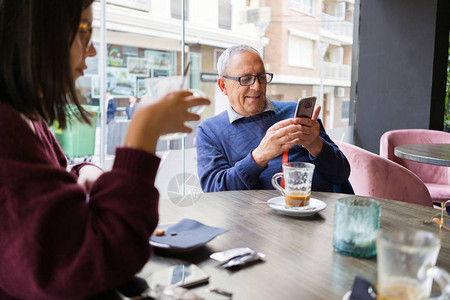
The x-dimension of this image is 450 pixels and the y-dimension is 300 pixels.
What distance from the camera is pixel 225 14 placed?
6.48 m

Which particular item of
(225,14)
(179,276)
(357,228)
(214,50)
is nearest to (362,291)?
(357,228)

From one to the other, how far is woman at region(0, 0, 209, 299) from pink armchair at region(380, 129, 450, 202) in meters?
2.88

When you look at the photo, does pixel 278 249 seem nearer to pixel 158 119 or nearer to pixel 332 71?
pixel 158 119

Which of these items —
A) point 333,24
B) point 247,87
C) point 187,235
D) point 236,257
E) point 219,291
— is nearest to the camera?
point 219,291

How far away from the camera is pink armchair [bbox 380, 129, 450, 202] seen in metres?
3.25

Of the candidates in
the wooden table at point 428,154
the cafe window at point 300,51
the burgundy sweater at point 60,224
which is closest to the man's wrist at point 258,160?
the burgundy sweater at point 60,224

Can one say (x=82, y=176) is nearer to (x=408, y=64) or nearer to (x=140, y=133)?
(x=140, y=133)

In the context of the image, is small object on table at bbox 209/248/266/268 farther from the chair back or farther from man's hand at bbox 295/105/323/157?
the chair back

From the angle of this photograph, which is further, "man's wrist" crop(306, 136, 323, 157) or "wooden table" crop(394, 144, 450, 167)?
"wooden table" crop(394, 144, 450, 167)

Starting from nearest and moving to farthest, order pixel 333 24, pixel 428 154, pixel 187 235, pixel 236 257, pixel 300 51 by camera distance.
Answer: pixel 236 257
pixel 187 235
pixel 428 154
pixel 333 24
pixel 300 51

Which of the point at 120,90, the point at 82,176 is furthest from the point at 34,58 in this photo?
the point at 120,90

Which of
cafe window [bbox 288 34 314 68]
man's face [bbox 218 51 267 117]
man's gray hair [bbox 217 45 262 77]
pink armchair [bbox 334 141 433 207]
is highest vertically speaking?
cafe window [bbox 288 34 314 68]

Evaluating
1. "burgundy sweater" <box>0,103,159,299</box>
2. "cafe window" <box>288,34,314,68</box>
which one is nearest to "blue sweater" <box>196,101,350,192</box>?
"burgundy sweater" <box>0,103,159,299</box>

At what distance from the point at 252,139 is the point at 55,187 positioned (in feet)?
4.61
